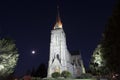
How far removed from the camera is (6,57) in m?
31.0

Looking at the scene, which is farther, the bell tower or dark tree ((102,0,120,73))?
the bell tower

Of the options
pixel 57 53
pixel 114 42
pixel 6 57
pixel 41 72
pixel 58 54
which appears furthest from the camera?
pixel 41 72

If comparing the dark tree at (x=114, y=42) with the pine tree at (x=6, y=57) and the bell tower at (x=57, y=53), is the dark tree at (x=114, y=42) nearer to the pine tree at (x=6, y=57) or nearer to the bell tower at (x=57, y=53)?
the pine tree at (x=6, y=57)

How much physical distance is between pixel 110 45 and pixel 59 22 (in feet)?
174

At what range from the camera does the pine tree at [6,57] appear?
30391mm

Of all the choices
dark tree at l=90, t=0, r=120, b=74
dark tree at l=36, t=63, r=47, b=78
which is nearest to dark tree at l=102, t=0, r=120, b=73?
dark tree at l=90, t=0, r=120, b=74

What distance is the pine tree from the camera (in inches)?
1196

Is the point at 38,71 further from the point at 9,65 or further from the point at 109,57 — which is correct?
the point at 109,57

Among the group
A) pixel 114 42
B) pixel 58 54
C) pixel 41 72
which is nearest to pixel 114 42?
pixel 114 42

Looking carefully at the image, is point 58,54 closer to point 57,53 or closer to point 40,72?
point 57,53

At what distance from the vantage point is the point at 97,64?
42625 millimetres

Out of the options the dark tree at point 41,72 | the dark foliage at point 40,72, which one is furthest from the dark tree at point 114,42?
the dark foliage at point 40,72

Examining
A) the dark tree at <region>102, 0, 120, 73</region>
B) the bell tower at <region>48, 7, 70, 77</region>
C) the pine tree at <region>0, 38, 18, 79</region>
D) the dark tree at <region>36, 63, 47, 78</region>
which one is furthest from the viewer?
the dark tree at <region>36, 63, 47, 78</region>

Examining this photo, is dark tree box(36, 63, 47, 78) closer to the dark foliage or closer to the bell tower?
the dark foliage
